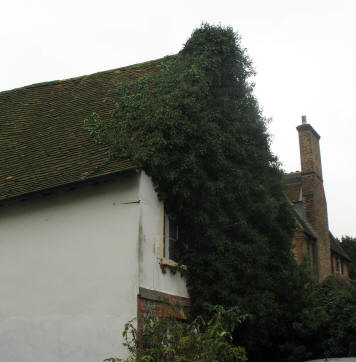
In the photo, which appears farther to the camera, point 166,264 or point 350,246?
point 350,246

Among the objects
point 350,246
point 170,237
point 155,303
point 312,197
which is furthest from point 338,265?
point 155,303

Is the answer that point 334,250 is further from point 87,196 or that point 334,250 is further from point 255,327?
point 87,196

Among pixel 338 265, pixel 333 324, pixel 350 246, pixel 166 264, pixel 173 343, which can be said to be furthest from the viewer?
pixel 350 246

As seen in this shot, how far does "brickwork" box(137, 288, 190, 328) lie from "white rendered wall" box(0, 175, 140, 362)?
0.15 m

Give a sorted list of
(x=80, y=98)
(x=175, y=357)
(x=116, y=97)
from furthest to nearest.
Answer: (x=80, y=98), (x=116, y=97), (x=175, y=357)

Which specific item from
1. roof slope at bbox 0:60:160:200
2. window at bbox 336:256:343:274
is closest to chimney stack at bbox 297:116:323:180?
window at bbox 336:256:343:274

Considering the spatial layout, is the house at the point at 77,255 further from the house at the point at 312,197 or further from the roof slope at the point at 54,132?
the house at the point at 312,197

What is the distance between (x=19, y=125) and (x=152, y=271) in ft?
21.7

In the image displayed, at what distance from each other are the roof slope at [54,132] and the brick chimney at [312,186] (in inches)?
495

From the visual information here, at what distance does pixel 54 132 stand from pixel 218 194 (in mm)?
4711

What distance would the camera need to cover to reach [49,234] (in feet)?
36.5

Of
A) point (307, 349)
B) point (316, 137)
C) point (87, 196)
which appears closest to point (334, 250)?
point (316, 137)

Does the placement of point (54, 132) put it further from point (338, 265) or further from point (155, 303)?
point (338, 265)

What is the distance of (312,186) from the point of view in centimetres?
2517
